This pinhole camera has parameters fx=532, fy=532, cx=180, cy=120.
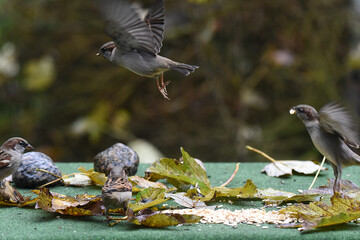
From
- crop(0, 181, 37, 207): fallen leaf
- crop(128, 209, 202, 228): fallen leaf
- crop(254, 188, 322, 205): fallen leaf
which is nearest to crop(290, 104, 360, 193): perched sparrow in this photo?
crop(254, 188, 322, 205): fallen leaf

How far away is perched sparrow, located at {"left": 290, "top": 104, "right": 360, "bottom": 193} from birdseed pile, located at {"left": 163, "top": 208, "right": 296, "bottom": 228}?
392 mm

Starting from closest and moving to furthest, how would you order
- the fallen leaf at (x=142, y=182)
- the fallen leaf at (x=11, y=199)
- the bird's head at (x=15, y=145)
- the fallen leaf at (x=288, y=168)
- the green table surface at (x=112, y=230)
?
the green table surface at (x=112, y=230) → the fallen leaf at (x=11, y=199) → the fallen leaf at (x=142, y=182) → the bird's head at (x=15, y=145) → the fallen leaf at (x=288, y=168)

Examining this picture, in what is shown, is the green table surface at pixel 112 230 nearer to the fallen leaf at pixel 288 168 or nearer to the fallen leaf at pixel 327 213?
the fallen leaf at pixel 327 213

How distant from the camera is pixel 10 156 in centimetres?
253

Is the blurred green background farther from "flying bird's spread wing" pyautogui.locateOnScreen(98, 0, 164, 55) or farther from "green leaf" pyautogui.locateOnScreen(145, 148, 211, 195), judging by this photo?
"flying bird's spread wing" pyautogui.locateOnScreen(98, 0, 164, 55)

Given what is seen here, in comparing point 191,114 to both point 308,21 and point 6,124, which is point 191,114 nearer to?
point 308,21

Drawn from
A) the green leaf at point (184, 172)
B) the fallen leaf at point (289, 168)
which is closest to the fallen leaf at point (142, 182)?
the green leaf at point (184, 172)

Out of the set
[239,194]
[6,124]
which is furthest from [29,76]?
[239,194]

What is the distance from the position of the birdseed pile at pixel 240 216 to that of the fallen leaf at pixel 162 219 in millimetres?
131

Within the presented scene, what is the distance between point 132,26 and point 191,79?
4.03m

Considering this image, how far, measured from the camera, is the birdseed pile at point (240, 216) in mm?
2092

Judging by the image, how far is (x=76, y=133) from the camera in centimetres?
585

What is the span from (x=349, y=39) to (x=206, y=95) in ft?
5.81

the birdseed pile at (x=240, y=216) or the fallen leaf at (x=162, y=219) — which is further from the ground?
the fallen leaf at (x=162, y=219)
